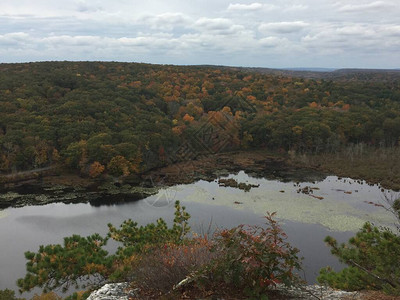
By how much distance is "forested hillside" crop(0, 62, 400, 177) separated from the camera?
147 ft

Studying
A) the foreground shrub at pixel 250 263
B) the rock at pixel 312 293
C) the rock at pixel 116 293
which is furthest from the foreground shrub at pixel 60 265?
the rock at pixel 312 293

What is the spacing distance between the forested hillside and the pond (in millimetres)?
12515

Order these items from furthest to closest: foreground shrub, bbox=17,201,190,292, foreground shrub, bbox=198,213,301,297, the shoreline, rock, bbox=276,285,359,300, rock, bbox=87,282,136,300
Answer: the shoreline < foreground shrub, bbox=17,201,190,292 < rock, bbox=87,282,136,300 < rock, bbox=276,285,359,300 < foreground shrub, bbox=198,213,301,297

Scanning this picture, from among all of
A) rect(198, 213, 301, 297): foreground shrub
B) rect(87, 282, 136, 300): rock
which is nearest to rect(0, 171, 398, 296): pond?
rect(87, 282, 136, 300): rock

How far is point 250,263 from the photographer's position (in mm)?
6836

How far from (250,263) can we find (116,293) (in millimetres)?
4465

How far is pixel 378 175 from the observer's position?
43.3 m

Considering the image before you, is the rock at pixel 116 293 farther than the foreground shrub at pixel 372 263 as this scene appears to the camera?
Yes

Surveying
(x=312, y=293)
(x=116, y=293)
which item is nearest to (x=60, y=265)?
(x=116, y=293)

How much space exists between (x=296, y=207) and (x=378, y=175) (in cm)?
1810

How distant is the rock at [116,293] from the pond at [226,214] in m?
12.3

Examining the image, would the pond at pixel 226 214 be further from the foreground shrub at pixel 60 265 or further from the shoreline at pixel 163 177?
the foreground shrub at pixel 60 265

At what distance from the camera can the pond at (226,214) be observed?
77.0 ft

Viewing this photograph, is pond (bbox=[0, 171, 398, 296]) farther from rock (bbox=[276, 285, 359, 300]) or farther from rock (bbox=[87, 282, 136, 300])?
rock (bbox=[87, 282, 136, 300])
